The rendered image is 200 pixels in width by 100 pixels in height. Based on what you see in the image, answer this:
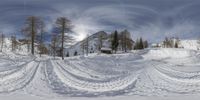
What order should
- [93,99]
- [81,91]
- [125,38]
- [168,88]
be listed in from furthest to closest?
[125,38]
[168,88]
[81,91]
[93,99]

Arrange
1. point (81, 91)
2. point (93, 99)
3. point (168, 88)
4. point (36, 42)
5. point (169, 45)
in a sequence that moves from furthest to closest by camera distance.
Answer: point (169, 45) < point (36, 42) < point (168, 88) < point (81, 91) < point (93, 99)

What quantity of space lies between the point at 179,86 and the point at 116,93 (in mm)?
3509

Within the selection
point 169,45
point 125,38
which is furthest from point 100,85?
point 169,45

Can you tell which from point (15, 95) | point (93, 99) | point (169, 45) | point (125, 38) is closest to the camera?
point (93, 99)

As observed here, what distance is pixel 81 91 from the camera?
11391mm

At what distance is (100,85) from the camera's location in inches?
508

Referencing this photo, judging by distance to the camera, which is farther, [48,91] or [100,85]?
[100,85]

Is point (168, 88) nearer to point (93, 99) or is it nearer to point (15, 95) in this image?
point (93, 99)

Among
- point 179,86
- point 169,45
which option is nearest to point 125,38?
point 169,45

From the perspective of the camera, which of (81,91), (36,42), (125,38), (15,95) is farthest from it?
(125,38)

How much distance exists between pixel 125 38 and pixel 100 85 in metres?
→ 85.7

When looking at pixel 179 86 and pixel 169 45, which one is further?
pixel 169 45

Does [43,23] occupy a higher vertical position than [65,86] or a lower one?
higher

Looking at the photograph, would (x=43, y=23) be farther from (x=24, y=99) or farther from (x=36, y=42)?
(x=24, y=99)
